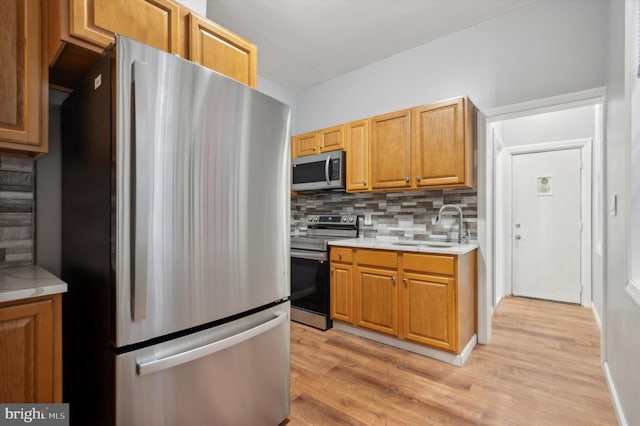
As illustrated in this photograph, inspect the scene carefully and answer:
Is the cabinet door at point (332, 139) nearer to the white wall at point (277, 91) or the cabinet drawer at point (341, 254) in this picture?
the white wall at point (277, 91)

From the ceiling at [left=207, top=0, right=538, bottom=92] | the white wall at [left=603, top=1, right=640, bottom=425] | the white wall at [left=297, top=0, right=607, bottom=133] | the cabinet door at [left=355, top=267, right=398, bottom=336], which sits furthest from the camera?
the cabinet door at [left=355, top=267, right=398, bottom=336]

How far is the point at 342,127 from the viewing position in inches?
130

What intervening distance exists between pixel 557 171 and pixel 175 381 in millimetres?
4795

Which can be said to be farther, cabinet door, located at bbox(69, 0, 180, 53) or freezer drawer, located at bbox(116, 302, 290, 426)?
cabinet door, located at bbox(69, 0, 180, 53)

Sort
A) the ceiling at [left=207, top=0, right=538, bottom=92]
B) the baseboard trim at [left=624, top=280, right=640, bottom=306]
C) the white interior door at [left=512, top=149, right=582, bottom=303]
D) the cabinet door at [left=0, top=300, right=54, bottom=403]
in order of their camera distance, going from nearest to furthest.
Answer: the cabinet door at [left=0, top=300, right=54, bottom=403] < the baseboard trim at [left=624, top=280, right=640, bottom=306] < the ceiling at [left=207, top=0, right=538, bottom=92] < the white interior door at [left=512, top=149, right=582, bottom=303]

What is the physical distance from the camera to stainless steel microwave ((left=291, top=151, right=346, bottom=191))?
3283 mm

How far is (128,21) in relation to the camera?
4.62 feet

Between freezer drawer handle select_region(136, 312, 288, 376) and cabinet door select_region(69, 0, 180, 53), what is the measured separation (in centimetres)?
130

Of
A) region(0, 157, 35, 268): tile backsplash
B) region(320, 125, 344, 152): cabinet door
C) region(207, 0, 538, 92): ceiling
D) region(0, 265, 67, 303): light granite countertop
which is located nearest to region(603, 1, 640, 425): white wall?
region(207, 0, 538, 92): ceiling

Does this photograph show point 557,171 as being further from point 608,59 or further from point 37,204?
point 37,204

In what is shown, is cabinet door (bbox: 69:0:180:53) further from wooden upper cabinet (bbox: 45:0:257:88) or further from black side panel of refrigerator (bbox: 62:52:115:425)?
black side panel of refrigerator (bbox: 62:52:115:425)

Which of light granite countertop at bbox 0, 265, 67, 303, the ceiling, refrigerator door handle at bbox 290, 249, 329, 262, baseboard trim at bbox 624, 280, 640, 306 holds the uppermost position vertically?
the ceiling

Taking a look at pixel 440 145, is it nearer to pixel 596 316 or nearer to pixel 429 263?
pixel 429 263

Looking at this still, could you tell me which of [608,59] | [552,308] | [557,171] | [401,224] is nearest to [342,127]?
[401,224]
